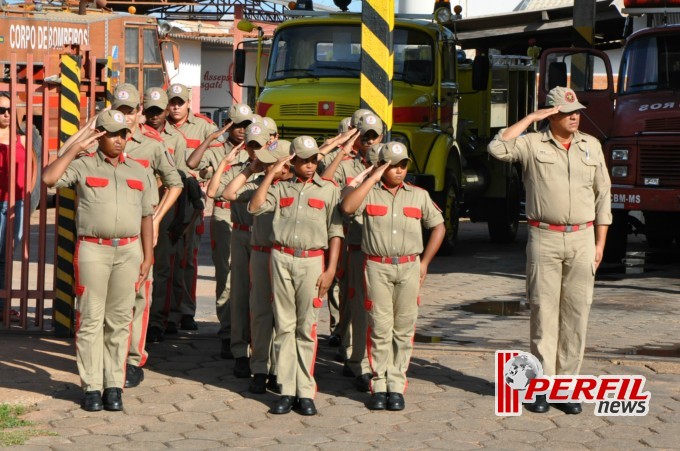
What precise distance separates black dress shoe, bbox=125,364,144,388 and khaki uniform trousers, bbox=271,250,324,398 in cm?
107

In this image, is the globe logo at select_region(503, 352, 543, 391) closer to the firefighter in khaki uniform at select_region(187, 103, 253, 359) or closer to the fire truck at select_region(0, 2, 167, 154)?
the firefighter in khaki uniform at select_region(187, 103, 253, 359)

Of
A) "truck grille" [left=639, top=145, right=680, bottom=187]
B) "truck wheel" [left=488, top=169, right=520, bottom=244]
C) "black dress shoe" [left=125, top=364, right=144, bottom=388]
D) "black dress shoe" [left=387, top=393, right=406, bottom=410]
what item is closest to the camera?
"black dress shoe" [left=387, top=393, right=406, bottom=410]

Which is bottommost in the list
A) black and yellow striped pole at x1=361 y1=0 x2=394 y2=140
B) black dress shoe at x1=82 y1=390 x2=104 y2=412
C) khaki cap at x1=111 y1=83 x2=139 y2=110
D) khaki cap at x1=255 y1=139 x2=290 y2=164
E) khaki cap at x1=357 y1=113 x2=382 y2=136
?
black dress shoe at x1=82 y1=390 x2=104 y2=412

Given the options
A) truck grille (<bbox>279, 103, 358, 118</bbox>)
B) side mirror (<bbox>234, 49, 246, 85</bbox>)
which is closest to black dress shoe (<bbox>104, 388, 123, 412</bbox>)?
truck grille (<bbox>279, 103, 358, 118</bbox>)

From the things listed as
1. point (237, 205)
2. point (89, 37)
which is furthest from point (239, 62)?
point (237, 205)

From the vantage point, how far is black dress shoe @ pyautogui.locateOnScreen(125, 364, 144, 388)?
8.41m

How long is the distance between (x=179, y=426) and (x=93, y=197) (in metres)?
1.44

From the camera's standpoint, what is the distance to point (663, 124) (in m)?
A: 13.9

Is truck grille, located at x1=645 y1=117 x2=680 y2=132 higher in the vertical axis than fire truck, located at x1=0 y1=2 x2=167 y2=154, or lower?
lower

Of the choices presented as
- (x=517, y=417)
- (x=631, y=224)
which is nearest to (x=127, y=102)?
(x=517, y=417)

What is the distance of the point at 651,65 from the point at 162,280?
6878 mm

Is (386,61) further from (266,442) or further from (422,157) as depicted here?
(422,157)

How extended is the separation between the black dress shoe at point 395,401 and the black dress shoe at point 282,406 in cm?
56

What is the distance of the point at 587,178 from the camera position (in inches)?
318
